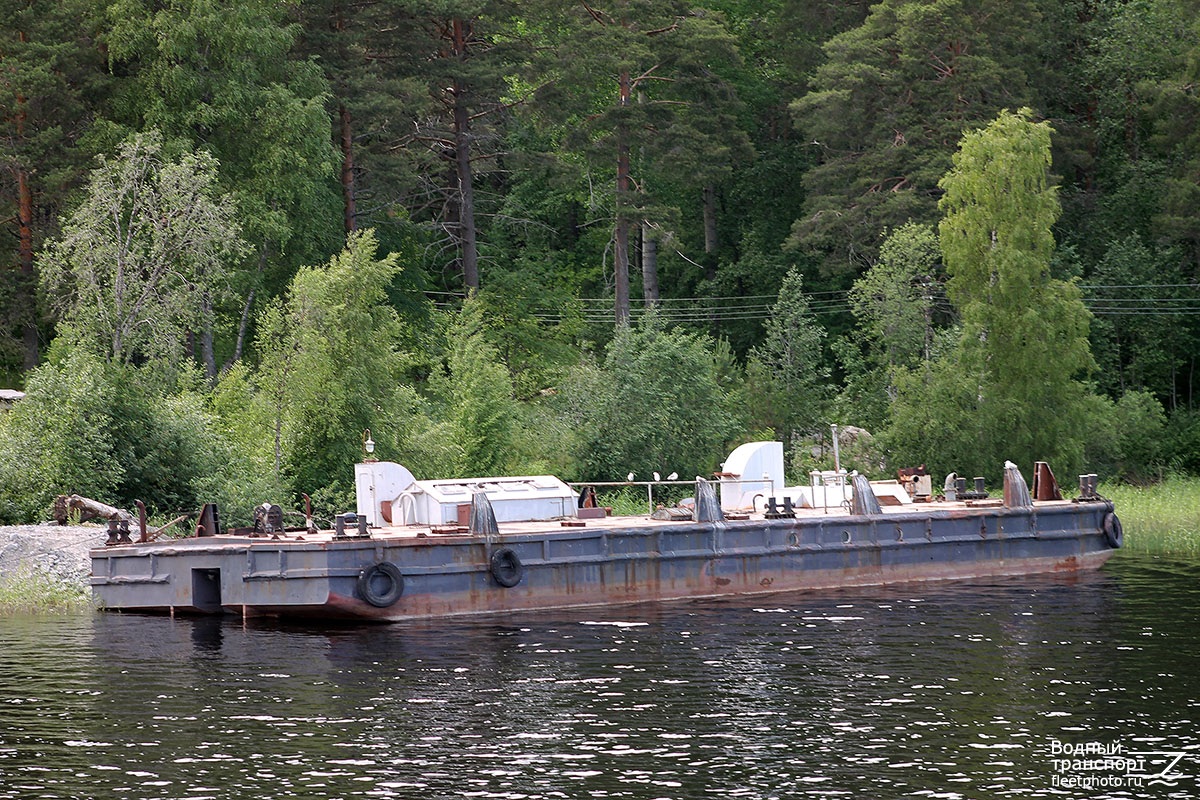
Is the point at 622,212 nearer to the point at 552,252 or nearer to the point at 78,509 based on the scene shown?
the point at 552,252

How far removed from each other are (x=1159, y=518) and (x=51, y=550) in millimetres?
30398

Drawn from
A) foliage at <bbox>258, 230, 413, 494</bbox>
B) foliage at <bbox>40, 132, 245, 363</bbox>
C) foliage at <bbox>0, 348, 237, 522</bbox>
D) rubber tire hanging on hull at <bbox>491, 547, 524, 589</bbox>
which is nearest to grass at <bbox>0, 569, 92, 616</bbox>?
foliage at <bbox>0, 348, 237, 522</bbox>

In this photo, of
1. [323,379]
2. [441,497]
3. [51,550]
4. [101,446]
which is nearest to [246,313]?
[323,379]

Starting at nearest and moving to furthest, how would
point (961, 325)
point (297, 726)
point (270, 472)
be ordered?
point (297, 726) → point (270, 472) → point (961, 325)

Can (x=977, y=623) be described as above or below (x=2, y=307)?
below

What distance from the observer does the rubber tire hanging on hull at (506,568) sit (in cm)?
3108

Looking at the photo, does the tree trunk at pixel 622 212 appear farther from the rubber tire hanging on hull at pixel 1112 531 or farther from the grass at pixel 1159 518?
the rubber tire hanging on hull at pixel 1112 531

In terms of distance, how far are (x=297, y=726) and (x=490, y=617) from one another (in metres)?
10.3

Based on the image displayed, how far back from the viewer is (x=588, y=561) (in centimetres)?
3234

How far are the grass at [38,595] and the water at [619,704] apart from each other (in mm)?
1853

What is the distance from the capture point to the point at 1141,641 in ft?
87.2

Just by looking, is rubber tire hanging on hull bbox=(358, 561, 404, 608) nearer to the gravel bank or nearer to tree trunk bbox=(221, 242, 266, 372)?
the gravel bank

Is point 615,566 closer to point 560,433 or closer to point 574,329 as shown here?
point 560,433

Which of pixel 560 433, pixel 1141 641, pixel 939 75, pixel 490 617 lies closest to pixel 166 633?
pixel 490 617
